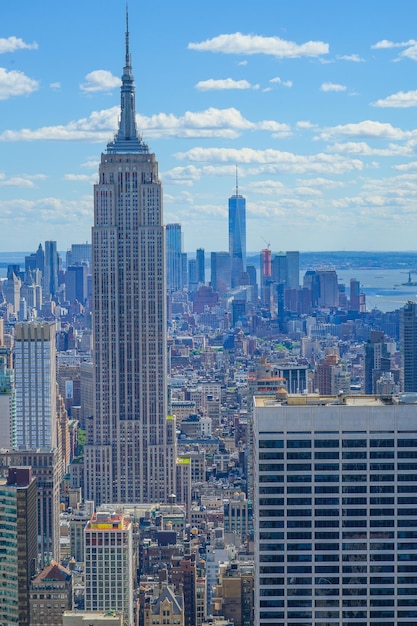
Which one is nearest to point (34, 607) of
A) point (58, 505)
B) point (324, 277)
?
point (58, 505)

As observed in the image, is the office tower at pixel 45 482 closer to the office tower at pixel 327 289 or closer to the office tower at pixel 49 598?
the office tower at pixel 49 598

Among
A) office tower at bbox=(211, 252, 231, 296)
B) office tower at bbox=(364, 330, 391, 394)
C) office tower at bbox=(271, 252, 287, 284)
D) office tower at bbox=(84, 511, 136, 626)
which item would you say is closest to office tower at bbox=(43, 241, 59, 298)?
office tower at bbox=(211, 252, 231, 296)

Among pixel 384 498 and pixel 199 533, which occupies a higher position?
pixel 384 498

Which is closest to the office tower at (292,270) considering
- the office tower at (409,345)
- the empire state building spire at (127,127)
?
the office tower at (409,345)

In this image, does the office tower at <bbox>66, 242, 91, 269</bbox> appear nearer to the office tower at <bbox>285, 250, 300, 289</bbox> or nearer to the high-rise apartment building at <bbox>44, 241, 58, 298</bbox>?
the high-rise apartment building at <bbox>44, 241, 58, 298</bbox>

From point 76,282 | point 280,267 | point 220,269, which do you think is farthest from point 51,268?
point 280,267

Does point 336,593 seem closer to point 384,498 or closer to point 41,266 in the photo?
point 384,498

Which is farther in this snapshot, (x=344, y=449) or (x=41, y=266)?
(x=41, y=266)

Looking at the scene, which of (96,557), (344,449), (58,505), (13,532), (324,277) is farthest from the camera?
(324,277)
